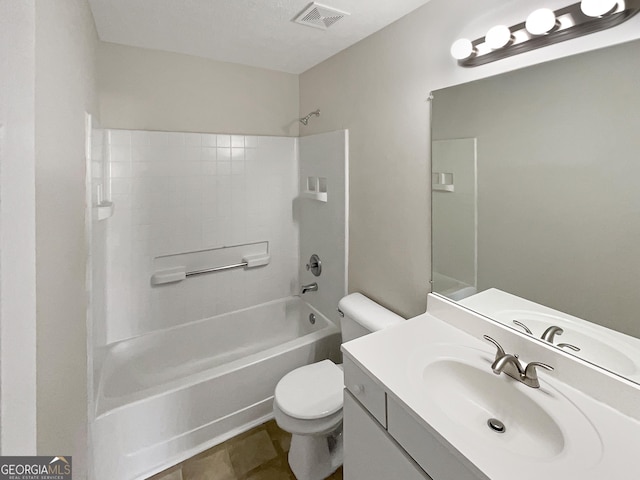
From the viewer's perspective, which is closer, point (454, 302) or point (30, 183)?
point (30, 183)

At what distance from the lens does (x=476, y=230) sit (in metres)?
1.30

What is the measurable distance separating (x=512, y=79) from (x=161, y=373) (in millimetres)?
2603

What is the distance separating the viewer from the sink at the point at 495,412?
0.75 meters

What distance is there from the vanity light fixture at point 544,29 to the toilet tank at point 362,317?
124cm

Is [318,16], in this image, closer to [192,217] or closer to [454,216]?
[454,216]

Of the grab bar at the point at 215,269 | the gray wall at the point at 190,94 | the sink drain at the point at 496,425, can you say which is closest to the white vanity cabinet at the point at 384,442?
the sink drain at the point at 496,425

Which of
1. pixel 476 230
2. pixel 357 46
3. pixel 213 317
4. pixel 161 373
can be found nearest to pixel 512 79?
pixel 476 230

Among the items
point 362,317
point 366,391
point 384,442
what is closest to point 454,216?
point 362,317

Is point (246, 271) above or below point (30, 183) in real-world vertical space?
below

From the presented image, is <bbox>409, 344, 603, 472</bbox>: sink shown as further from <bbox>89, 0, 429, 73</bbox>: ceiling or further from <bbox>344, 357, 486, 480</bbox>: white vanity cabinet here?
<bbox>89, 0, 429, 73</bbox>: ceiling

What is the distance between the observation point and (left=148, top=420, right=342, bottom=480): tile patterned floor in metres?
1.60

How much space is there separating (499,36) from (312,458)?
6.62 ft

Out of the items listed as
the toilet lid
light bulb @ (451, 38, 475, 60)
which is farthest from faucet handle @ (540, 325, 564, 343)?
light bulb @ (451, 38, 475, 60)

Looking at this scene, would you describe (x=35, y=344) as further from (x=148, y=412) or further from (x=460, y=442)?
(x=148, y=412)
